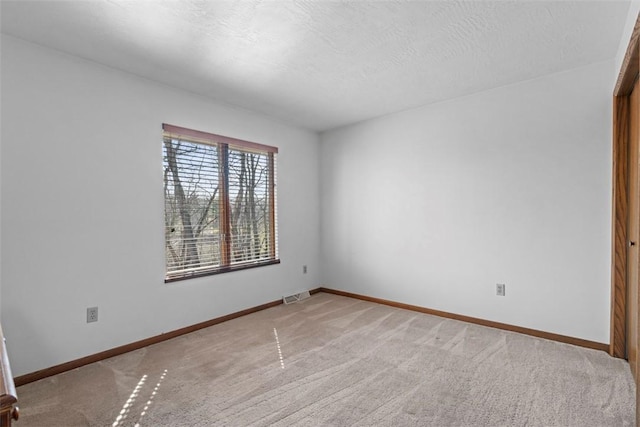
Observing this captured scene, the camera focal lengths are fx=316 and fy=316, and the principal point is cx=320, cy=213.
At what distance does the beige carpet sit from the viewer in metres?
1.91

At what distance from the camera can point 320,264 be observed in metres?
4.95

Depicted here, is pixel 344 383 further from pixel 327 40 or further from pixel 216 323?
pixel 327 40

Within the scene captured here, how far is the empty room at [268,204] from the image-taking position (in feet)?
6.76

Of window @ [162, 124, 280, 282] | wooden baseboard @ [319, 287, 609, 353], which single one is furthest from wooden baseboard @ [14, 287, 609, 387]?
window @ [162, 124, 280, 282]

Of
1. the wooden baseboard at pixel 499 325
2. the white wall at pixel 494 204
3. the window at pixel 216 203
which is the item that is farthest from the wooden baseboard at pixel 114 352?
the white wall at pixel 494 204

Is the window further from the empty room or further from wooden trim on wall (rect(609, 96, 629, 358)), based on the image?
wooden trim on wall (rect(609, 96, 629, 358))

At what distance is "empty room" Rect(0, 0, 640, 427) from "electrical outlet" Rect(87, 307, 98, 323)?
29 millimetres

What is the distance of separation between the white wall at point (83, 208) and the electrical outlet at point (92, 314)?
1.6 inches

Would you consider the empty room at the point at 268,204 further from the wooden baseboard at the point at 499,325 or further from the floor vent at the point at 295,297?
the floor vent at the point at 295,297

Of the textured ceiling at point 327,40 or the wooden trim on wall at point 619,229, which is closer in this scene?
the textured ceiling at point 327,40

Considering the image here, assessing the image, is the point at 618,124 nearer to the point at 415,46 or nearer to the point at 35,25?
the point at 415,46

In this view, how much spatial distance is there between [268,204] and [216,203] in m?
0.79

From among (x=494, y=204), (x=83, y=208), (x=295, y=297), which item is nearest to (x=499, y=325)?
(x=494, y=204)

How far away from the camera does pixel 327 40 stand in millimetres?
2338
